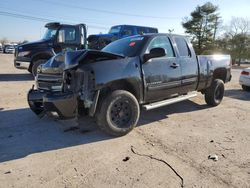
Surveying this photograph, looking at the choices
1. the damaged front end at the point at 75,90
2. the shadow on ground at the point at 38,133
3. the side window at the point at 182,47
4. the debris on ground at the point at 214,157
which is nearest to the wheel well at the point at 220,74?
the side window at the point at 182,47

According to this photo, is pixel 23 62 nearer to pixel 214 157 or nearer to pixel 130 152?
pixel 130 152

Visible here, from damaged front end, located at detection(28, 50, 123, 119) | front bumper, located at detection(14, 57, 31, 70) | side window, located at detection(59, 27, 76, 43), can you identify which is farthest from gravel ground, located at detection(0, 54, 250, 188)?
side window, located at detection(59, 27, 76, 43)

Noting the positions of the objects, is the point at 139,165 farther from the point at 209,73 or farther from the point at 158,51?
the point at 209,73

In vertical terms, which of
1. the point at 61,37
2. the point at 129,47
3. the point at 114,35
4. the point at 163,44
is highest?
the point at 114,35

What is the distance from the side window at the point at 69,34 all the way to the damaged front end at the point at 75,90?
7.54 meters

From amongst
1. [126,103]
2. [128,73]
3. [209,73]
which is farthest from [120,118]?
[209,73]

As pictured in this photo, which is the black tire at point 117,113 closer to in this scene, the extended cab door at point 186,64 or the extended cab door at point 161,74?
the extended cab door at point 161,74

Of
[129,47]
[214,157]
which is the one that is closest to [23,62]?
[129,47]

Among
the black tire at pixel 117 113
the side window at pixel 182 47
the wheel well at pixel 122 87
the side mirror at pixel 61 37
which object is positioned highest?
the side mirror at pixel 61 37

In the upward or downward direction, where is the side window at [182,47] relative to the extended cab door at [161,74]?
upward

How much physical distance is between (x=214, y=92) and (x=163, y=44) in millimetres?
2336

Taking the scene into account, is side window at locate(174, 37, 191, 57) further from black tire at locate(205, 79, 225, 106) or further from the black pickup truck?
black tire at locate(205, 79, 225, 106)

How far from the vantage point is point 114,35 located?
15016mm

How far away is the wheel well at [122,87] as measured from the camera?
14.8 ft
